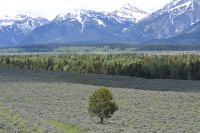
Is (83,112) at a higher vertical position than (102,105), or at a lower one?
lower

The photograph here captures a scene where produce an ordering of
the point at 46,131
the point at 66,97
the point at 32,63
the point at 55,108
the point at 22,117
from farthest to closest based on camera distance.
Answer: the point at 32,63, the point at 66,97, the point at 55,108, the point at 22,117, the point at 46,131

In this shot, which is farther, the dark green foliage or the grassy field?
the dark green foliage

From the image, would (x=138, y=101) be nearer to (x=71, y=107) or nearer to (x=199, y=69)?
(x=71, y=107)

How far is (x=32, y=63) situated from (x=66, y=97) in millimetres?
129035

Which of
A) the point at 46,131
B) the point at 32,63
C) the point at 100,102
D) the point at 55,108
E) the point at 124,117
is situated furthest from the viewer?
the point at 32,63

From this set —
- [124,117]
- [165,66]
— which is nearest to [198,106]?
[124,117]

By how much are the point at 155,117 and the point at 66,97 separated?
67.8 ft

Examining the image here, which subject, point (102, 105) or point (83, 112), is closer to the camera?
point (102, 105)

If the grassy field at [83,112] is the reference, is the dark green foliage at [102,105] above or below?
above

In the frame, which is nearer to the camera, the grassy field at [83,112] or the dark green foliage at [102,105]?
the grassy field at [83,112]

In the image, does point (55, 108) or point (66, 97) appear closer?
point (55, 108)

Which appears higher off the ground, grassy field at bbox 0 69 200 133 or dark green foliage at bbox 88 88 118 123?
dark green foliage at bbox 88 88 118 123

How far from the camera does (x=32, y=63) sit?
184875 mm

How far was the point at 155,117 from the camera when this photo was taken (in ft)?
149
